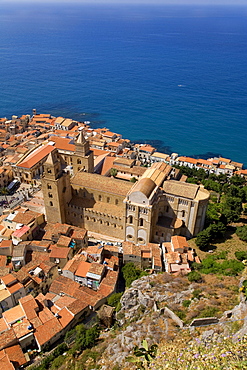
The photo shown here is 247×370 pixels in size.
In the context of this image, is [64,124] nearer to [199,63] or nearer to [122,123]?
[122,123]

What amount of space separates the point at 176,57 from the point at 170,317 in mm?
173833

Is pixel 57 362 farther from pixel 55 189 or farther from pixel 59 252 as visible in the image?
pixel 55 189

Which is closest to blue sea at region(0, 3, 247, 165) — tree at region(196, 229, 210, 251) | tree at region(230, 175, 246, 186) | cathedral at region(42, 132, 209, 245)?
tree at region(230, 175, 246, 186)

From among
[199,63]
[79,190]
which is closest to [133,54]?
[199,63]

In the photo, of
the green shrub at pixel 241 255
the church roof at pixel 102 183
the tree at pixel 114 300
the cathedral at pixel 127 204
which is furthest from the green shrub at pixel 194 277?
the church roof at pixel 102 183

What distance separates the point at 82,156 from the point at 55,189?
857cm

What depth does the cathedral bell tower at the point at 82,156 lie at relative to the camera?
1879 inches

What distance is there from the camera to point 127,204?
129 feet

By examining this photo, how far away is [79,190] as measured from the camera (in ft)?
148

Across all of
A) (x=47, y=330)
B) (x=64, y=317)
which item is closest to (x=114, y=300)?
(x=64, y=317)

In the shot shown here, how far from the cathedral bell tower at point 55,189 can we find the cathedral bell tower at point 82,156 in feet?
18.5

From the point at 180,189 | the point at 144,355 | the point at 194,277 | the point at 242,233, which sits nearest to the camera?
the point at 144,355

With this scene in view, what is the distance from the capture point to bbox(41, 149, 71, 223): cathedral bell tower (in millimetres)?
40656

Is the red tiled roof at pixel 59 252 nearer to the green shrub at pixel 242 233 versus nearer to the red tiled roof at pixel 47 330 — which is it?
the red tiled roof at pixel 47 330
